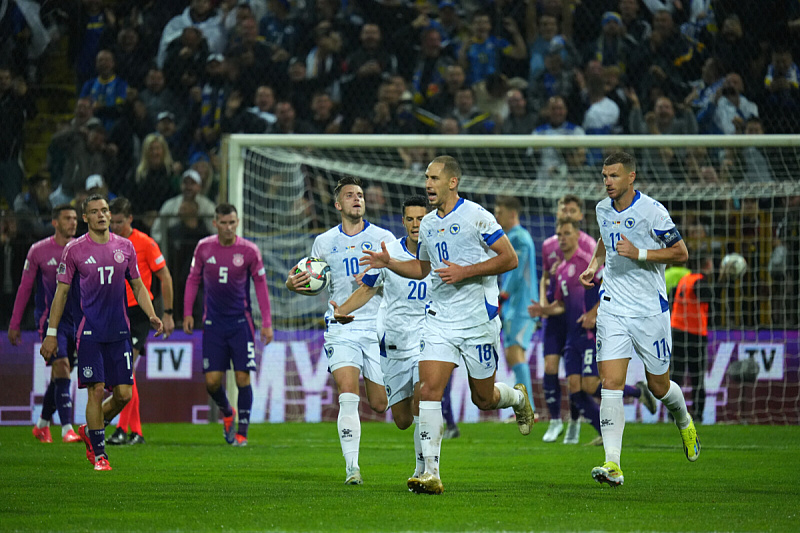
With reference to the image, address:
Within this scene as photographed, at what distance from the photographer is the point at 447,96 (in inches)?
662

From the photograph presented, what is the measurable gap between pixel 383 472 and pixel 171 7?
37.1 ft

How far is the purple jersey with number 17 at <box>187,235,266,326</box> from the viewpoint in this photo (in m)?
10.6

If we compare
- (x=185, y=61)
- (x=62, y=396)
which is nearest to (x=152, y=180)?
(x=185, y=61)

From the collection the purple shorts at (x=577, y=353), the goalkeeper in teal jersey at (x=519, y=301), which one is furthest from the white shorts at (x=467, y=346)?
the goalkeeper in teal jersey at (x=519, y=301)

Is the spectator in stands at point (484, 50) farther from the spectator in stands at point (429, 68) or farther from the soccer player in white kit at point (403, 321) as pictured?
the soccer player in white kit at point (403, 321)

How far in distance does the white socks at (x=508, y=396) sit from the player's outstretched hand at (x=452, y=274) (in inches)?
40.4

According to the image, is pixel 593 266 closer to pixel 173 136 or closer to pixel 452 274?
pixel 452 274

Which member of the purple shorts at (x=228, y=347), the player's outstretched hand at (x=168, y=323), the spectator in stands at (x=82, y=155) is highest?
the spectator in stands at (x=82, y=155)

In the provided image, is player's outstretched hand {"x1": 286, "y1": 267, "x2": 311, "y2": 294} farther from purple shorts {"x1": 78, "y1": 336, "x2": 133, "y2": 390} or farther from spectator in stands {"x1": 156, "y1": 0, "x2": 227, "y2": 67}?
spectator in stands {"x1": 156, "y1": 0, "x2": 227, "y2": 67}

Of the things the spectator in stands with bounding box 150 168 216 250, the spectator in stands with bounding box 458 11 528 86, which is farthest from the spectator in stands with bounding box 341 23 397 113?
the spectator in stands with bounding box 150 168 216 250

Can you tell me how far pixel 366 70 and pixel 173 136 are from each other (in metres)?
3.20

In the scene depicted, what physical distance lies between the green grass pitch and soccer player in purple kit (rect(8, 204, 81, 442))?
0.38m

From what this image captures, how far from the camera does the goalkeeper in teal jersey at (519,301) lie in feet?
39.2

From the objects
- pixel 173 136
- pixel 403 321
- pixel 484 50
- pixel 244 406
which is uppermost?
pixel 484 50
